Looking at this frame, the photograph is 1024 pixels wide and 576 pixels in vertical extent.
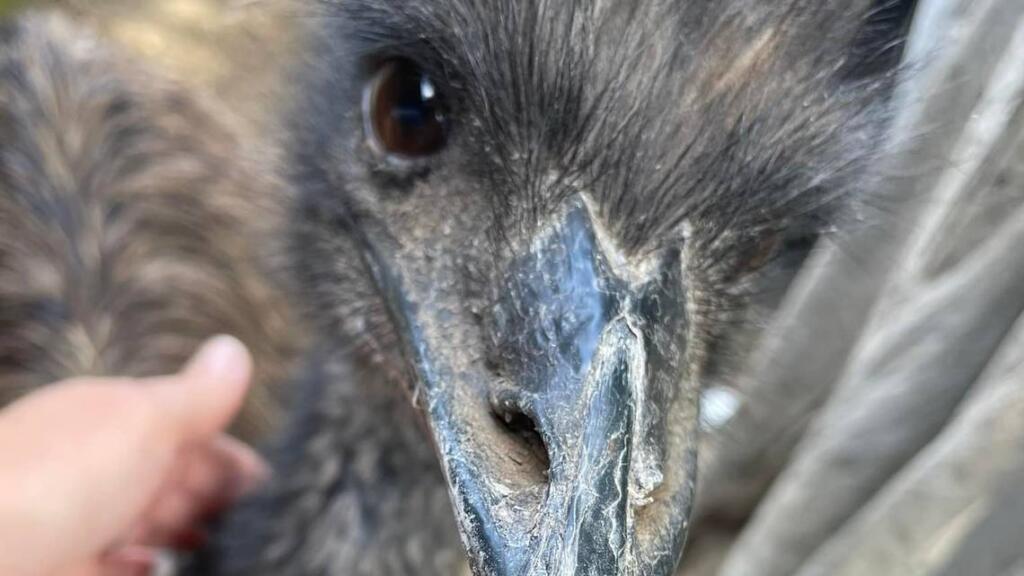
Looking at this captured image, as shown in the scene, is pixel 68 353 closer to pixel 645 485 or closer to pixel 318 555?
pixel 318 555

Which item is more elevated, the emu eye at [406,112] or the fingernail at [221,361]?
the emu eye at [406,112]

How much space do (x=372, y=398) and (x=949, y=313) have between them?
643mm

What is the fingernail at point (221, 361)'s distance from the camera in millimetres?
1434

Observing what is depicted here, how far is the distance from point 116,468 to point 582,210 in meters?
0.60

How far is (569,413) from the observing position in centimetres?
83

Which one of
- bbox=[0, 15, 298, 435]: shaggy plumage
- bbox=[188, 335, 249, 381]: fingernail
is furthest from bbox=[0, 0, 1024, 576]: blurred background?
bbox=[0, 15, 298, 435]: shaggy plumage

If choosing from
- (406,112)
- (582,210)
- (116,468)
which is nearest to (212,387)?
(116,468)

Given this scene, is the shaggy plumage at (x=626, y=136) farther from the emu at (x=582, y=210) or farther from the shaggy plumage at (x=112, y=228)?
the shaggy plumage at (x=112, y=228)

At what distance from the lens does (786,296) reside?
1.54m

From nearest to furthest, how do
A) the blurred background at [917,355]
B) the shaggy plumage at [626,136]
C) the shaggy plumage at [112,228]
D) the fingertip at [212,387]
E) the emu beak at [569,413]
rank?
the emu beak at [569,413]
the shaggy plumage at [626,136]
the blurred background at [917,355]
the fingertip at [212,387]
the shaggy plumage at [112,228]

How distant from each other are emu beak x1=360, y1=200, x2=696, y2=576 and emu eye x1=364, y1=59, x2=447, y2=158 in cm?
15

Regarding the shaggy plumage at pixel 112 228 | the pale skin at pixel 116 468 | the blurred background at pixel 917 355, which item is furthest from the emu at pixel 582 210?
the shaggy plumage at pixel 112 228

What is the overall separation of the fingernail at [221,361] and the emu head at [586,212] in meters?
0.43

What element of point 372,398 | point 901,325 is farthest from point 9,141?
point 901,325
